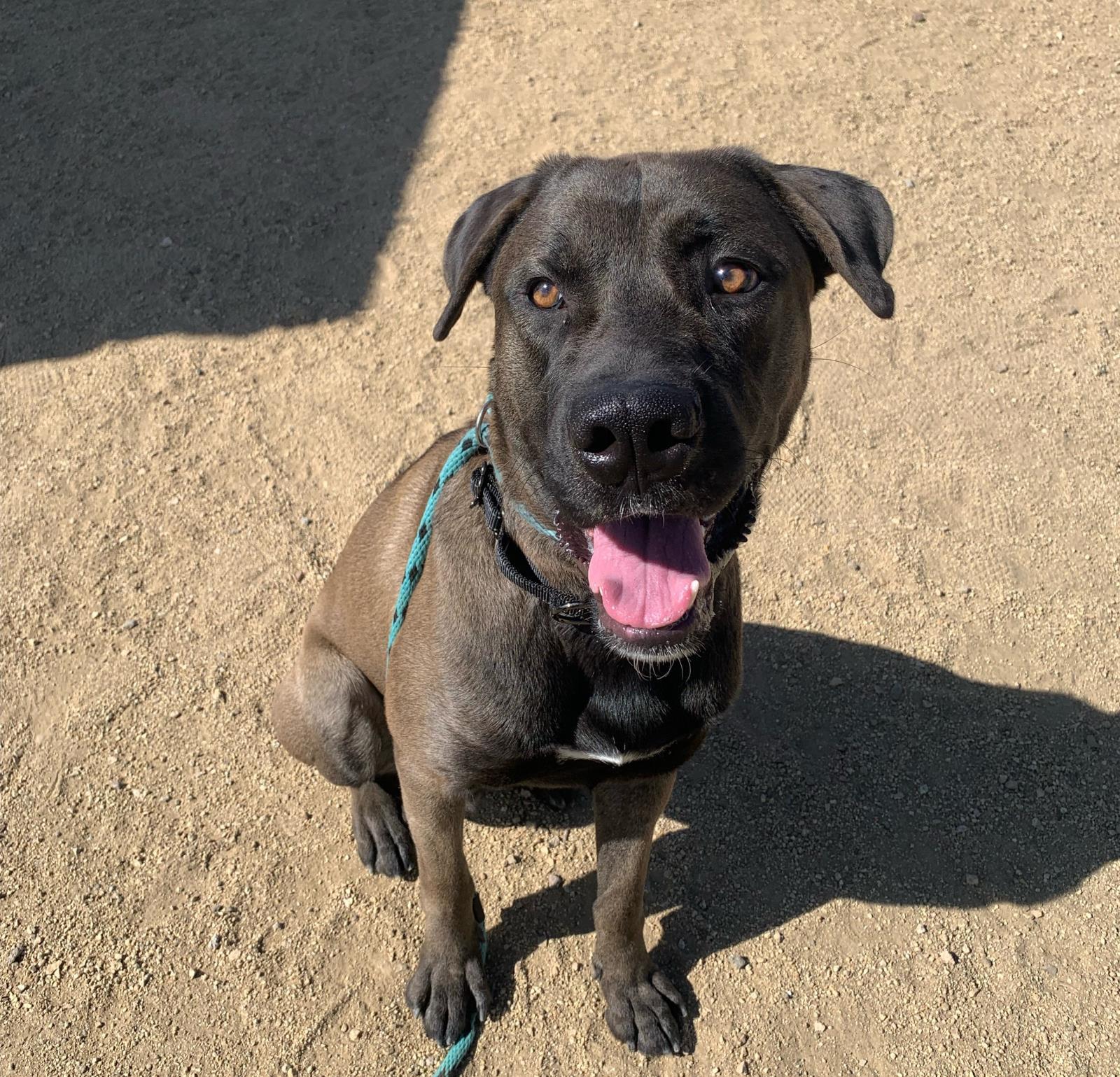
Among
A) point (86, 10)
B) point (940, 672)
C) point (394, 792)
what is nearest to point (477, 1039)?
point (394, 792)

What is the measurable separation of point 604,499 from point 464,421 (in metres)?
3.26

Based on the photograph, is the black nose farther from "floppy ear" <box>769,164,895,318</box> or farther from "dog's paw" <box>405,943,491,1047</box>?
"dog's paw" <box>405,943,491,1047</box>

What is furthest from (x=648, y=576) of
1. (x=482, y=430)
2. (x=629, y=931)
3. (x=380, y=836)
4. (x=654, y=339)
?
(x=380, y=836)

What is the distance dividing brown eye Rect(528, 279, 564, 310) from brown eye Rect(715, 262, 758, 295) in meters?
0.42

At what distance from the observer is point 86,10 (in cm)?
783

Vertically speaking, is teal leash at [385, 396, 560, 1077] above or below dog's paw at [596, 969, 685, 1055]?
above

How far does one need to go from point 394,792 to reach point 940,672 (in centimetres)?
252

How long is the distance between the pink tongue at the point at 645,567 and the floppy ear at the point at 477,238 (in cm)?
82

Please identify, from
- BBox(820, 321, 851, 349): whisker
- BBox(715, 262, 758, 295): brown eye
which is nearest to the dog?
BBox(715, 262, 758, 295): brown eye

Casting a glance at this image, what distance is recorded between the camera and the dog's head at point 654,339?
7.47ft

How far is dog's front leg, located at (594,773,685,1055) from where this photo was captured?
10.9 ft

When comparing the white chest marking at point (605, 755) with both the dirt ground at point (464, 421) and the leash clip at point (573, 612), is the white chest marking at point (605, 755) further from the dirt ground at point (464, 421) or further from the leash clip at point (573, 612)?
the dirt ground at point (464, 421)

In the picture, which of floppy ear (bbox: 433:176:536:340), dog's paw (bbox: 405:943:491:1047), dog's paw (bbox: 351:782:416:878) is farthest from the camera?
dog's paw (bbox: 351:782:416:878)

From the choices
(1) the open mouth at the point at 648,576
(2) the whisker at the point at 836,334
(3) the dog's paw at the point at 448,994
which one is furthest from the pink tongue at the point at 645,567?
(2) the whisker at the point at 836,334
